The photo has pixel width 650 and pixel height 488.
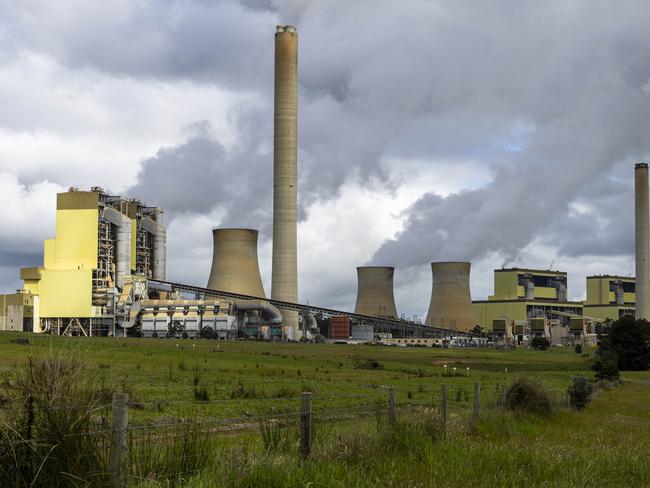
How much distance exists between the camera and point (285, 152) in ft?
289

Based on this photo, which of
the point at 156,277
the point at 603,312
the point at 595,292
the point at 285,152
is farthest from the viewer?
the point at 595,292

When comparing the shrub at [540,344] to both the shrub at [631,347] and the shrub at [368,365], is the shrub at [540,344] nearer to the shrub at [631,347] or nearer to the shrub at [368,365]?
the shrub at [631,347]

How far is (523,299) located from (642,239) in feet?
99.0

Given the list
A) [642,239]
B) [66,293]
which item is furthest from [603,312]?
[66,293]

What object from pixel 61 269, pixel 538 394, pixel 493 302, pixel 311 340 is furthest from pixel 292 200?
pixel 538 394

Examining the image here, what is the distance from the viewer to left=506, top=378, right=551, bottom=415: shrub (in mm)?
17859

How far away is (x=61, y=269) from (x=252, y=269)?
19.9 meters

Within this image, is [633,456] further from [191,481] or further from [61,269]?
[61,269]

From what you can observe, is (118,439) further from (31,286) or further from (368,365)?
(31,286)

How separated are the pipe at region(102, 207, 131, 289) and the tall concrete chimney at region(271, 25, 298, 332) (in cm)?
1552

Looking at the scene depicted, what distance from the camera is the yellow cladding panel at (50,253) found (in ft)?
298

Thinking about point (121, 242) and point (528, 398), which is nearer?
point (528, 398)

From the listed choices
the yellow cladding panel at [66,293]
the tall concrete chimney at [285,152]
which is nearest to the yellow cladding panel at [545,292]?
the tall concrete chimney at [285,152]

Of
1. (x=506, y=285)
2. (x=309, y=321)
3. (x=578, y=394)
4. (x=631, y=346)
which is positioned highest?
(x=506, y=285)
